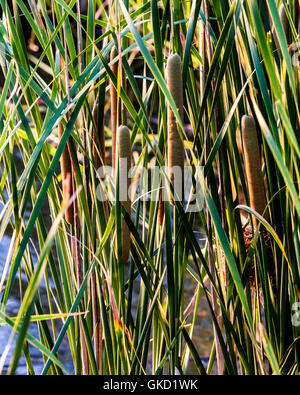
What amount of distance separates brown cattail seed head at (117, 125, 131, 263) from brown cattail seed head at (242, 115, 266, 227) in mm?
89

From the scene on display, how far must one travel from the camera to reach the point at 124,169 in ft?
1.26

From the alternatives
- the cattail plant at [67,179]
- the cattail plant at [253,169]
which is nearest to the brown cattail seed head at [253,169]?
the cattail plant at [253,169]

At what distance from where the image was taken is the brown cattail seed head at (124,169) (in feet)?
1.23

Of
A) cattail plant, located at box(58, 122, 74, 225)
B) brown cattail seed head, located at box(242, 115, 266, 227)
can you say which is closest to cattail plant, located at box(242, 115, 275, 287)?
brown cattail seed head, located at box(242, 115, 266, 227)

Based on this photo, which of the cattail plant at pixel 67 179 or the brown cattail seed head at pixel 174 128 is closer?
the brown cattail seed head at pixel 174 128

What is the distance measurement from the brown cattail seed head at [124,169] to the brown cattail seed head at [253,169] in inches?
3.5

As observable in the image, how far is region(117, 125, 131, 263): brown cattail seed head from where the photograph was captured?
1.23 ft

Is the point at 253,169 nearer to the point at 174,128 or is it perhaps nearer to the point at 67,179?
the point at 174,128

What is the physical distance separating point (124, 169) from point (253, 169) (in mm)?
96

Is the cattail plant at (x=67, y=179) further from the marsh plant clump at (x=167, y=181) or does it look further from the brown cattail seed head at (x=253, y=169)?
the brown cattail seed head at (x=253, y=169)

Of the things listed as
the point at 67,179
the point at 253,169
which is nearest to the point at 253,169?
the point at 253,169

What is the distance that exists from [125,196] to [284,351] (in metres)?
0.23
